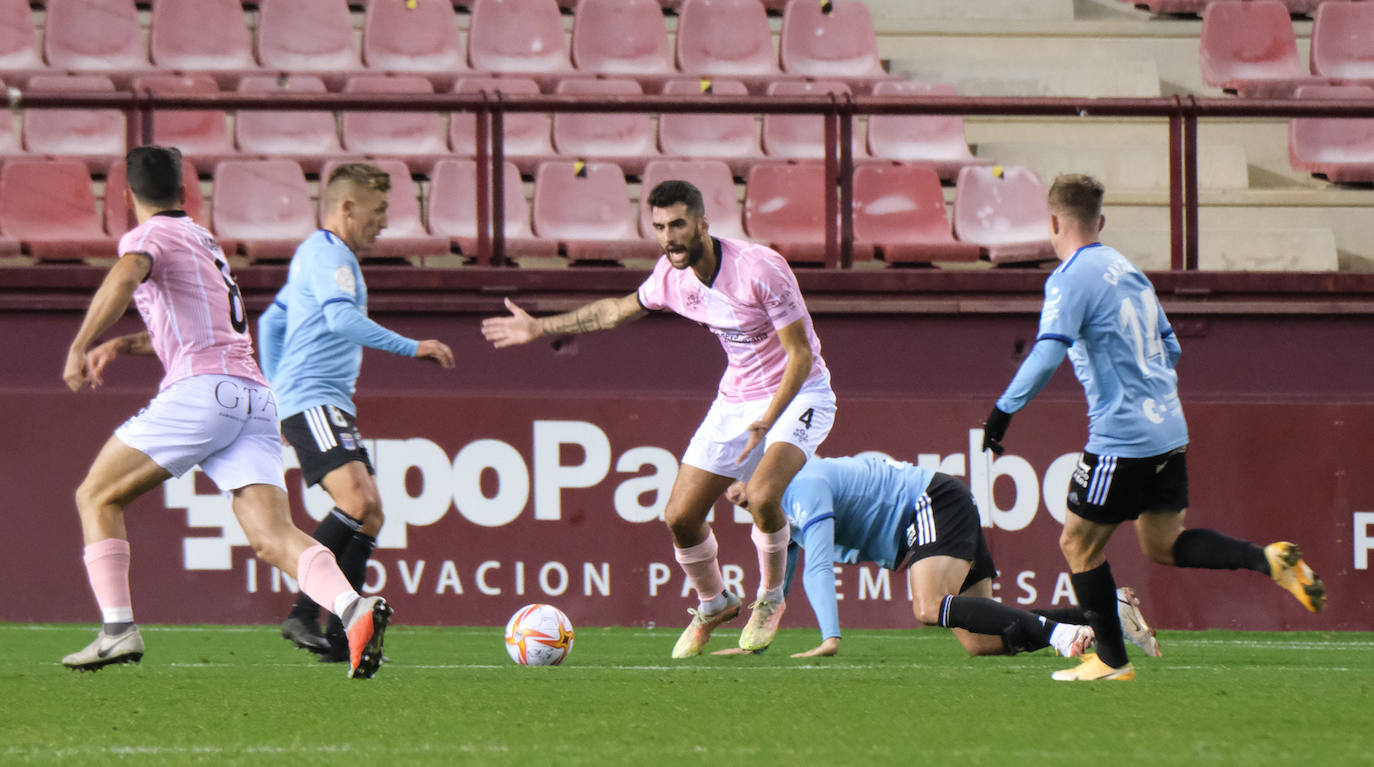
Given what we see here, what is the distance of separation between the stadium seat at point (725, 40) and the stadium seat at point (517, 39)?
914 mm

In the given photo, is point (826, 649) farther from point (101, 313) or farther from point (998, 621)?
point (101, 313)

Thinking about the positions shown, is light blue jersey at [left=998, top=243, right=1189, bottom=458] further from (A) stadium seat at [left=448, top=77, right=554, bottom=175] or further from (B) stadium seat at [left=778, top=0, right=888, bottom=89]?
(B) stadium seat at [left=778, top=0, right=888, bottom=89]

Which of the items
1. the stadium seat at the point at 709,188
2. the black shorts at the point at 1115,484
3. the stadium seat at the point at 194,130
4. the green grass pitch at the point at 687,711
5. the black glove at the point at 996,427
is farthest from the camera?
the stadium seat at the point at 194,130

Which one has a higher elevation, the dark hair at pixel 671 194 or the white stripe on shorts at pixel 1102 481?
the dark hair at pixel 671 194

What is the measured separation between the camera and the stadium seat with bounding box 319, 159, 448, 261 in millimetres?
10047

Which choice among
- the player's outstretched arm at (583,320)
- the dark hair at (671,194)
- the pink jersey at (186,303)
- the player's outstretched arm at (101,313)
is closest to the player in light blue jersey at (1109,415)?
the dark hair at (671,194)

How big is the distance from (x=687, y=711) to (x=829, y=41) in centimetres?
865

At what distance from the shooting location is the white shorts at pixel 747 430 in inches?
276

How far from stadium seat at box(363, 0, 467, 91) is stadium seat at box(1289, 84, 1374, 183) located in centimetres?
587

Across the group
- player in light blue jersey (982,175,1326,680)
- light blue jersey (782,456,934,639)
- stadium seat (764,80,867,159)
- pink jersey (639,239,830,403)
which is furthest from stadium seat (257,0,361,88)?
player in light blue jersey (982,175,1326,680)

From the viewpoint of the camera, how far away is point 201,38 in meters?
12.4

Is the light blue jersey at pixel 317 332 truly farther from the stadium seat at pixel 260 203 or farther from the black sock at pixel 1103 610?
the stadium seat at pixel 260 203

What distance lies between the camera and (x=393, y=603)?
29.2ft

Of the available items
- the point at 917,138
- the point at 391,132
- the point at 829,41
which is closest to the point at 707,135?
the point at 917,138
